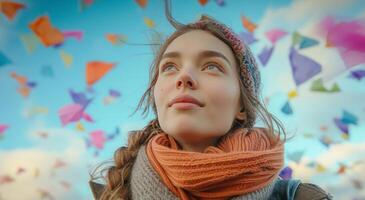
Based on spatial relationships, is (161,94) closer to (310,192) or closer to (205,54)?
(205,54)

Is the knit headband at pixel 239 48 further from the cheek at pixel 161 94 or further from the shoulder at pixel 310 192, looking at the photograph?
the shoulder at pixel 310 192

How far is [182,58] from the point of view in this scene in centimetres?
177

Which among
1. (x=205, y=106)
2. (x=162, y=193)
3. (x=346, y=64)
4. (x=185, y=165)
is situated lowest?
(x=346, y=64)

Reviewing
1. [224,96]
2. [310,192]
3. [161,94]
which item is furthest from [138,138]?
[310,192]

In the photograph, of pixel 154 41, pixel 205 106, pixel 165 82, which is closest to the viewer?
pixel 205 106

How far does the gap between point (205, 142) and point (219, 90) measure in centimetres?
23

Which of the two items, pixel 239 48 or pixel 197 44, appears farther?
pixel 239 48

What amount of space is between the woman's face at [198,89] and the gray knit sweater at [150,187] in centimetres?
18

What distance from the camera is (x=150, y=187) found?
61.5 inches

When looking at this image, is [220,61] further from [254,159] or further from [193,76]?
[254,159]

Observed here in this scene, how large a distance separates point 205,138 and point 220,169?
0.22 metres

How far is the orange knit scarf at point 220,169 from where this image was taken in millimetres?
1496

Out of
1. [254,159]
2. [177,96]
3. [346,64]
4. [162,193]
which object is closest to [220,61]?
[177,96]

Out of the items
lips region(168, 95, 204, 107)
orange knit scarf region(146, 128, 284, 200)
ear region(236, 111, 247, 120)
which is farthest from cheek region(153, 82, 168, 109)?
ear region(236, 111, 247, 120)
